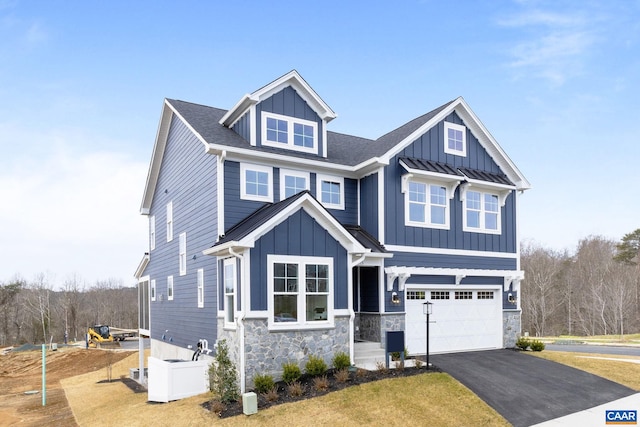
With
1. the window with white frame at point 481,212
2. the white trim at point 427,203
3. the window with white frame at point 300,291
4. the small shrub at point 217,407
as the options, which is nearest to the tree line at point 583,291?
the window with white frame at point 481,212

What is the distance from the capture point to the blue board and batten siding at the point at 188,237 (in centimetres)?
1475

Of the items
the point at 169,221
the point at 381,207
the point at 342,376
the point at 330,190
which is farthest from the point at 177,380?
the point at 381,207

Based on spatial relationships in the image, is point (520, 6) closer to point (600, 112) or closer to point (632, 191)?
point (600, 112)

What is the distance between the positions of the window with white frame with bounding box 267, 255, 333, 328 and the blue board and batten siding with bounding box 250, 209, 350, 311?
0.52ft

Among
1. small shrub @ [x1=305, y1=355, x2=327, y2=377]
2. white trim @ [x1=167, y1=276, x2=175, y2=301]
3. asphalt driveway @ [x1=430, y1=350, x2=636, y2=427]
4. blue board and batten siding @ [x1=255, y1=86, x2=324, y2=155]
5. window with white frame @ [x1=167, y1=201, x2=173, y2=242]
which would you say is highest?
blue board and batten siding @ [x1=255, y1=86, x2=324, y2=155]

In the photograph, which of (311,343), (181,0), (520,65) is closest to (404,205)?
(311,343)

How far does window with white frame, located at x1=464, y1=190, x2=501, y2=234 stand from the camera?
17.8 metres

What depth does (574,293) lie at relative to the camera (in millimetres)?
46312

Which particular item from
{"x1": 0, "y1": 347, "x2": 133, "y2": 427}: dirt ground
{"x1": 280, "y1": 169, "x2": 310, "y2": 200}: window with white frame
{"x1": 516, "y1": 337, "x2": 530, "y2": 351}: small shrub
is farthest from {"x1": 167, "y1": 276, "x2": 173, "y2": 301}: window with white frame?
{"x1": 516, "y1": 337, "x2": 530, "y2": 351}: small shrub

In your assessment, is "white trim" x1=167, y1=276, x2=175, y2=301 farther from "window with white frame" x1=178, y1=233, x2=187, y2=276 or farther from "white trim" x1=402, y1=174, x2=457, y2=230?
"white trim" x1=402, y1=174, x2=457, y2=230

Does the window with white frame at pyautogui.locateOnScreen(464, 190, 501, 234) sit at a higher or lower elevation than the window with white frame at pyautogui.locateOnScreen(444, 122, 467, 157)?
lower

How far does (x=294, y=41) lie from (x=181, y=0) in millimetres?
4494

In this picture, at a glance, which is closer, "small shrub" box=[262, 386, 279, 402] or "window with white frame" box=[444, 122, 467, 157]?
"small shrub" box=[262, 386, 279, 402]

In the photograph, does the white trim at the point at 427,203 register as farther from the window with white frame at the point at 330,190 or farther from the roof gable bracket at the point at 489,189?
the window with white frame at the point at 330,190
